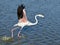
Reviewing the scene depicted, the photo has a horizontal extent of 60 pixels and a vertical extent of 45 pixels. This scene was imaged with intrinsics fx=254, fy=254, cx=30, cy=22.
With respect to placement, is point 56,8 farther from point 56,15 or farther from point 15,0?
point 15,0

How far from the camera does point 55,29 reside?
60.9 feet

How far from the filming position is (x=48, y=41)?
16391mm

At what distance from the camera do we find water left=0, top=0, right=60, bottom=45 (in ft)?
54.5

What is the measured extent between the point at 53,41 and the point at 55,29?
230cm

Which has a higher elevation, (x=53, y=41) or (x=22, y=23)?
(x=22, y=23)

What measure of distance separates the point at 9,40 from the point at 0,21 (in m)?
3.95

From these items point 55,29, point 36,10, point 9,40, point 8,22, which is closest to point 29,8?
point 36,10

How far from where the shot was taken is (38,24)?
19438mm

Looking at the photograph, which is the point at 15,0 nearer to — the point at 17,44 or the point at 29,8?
the point at 29,8

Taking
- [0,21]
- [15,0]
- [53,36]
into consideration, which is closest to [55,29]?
[53,36]

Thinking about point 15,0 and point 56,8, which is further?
point 15,0

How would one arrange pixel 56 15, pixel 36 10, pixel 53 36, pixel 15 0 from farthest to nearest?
1. pixel 15 0
2. pixel 36 10
3. pixel 56 15
4. pixel 53 36

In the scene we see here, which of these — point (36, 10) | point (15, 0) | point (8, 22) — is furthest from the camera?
point (15, 0)

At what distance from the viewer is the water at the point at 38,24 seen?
54.5ft
